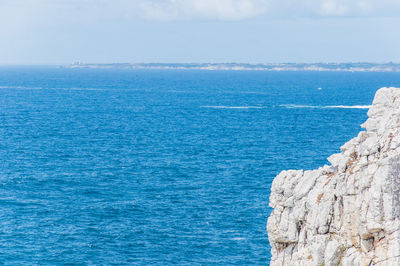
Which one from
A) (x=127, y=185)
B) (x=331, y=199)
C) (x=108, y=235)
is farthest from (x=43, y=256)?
(x=331, y=199)

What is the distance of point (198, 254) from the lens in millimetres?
59094

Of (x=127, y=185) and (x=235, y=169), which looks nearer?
(x=127, y=185)

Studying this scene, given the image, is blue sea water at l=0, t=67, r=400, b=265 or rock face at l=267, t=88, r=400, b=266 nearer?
rock face at l=267, t=88, r=400, b=266

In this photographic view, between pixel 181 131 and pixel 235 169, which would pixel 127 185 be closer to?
pixel 235 169

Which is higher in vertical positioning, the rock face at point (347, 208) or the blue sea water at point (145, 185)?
the rock face at point (347, 208)

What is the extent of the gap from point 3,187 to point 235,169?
118 feet

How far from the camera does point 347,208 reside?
33.7 m

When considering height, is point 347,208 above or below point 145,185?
above

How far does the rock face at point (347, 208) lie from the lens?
104ft

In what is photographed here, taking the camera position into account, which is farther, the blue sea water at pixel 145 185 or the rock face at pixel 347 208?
the blue sea water at pixel 145 185

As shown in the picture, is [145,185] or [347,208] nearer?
[347,208]

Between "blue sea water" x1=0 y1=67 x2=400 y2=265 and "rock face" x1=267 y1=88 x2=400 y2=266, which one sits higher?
"rock face" x1=267 y1=88 x2=400 y2=266

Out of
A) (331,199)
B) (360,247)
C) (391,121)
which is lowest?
(360,247)

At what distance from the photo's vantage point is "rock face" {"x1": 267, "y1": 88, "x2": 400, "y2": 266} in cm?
3161
